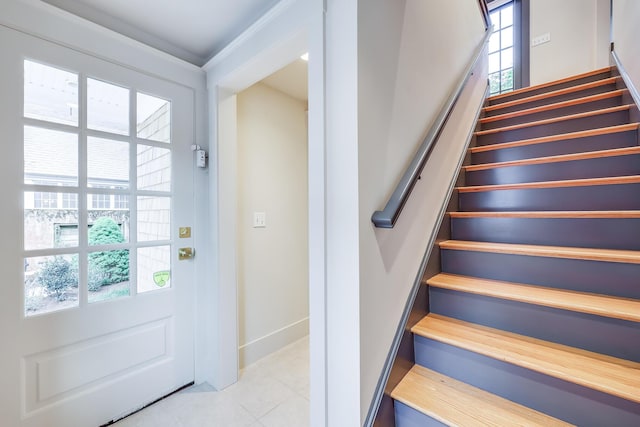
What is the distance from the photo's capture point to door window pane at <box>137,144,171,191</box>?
65.2 inches

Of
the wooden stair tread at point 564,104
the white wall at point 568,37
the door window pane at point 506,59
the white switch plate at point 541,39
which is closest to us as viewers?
the wooden stair tread at point 564,104

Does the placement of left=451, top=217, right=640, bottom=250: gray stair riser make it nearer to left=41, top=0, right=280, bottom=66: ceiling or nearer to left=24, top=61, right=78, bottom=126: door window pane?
left=41, top=0, right=280, bottom=66: ceiling

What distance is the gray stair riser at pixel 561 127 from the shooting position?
5.83 ft

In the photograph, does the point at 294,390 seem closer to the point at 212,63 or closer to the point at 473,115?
the point at 212,63

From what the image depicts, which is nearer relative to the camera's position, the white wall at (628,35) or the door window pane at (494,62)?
the white wall at (628,35)

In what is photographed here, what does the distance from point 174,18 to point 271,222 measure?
5.09ft

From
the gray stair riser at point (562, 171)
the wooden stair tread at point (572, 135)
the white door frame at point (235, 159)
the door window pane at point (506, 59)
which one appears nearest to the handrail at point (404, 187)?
the white door frame at point (235, 159)

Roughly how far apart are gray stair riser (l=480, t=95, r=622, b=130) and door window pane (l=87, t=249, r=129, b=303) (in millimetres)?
3167

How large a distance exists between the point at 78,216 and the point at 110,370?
2.96 ft

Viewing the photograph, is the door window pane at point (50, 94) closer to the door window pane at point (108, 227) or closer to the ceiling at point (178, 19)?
the ceiling at point (178, 19)

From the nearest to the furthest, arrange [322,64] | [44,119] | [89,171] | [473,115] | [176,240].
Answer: [322,64], [44,119], [89,171], [176,240], [473,115]

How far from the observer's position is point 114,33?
4.92 feet

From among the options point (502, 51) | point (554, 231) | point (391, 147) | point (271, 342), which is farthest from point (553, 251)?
point (502, 51)

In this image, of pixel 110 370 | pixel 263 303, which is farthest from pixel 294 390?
Answer: pixel 110 370
